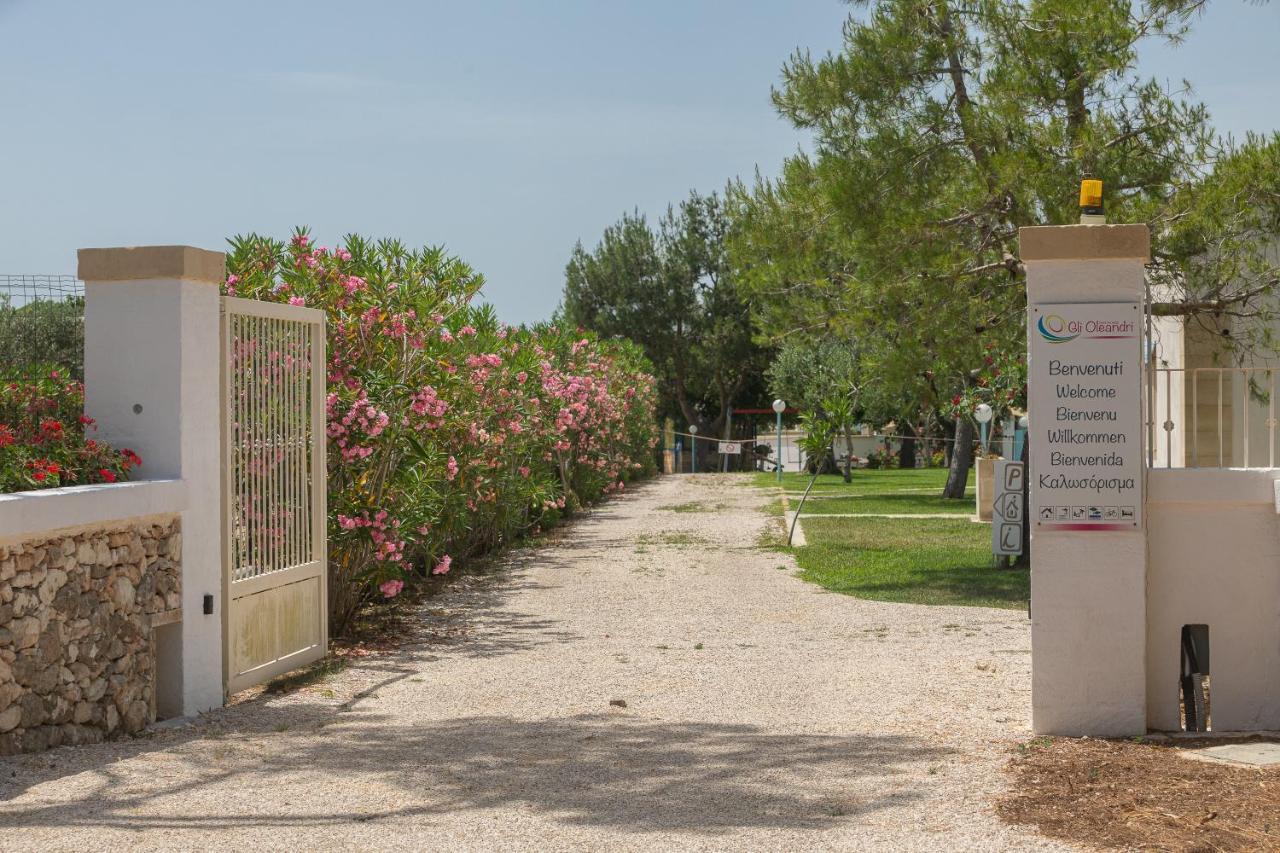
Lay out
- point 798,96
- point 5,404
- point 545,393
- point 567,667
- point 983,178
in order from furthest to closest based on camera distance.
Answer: point 545,393
point 798,96
point 983,178
point 567,667
point 5,404

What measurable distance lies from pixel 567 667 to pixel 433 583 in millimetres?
4792

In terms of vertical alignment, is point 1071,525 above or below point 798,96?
below

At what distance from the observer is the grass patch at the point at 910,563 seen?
11609mm

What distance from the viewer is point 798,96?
13.3 m

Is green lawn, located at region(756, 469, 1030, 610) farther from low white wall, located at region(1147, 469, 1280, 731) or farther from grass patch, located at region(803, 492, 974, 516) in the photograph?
low white wall, located at region(1147, 469, 1280, 731)

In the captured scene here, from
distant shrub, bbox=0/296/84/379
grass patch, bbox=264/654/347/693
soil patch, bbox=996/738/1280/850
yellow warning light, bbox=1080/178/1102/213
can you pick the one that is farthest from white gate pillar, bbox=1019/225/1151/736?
distant shrub, bbox=0/296/84/379

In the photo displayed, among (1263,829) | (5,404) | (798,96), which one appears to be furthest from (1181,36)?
(5,404)

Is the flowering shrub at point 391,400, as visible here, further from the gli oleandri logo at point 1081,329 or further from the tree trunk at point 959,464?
the tree trunk at point 959,464

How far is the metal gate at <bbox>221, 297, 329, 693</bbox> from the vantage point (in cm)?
727

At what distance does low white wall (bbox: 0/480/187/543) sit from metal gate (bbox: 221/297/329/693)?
655 millimetres

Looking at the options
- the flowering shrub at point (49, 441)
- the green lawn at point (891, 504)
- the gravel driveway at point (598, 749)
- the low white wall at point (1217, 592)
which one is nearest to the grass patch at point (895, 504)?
the green lawn at point (891, 504)

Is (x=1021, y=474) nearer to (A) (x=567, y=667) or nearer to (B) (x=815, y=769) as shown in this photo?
(A) (x=567, y=667)

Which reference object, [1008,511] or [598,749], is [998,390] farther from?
[598,749]

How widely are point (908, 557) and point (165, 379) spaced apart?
9505mm
